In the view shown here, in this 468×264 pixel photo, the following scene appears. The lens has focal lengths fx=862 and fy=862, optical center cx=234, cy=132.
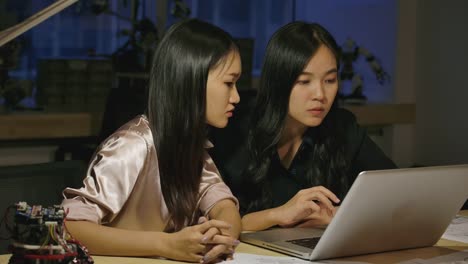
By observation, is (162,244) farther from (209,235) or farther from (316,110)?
(316,110)

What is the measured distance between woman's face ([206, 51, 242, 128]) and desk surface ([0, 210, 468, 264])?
272mm

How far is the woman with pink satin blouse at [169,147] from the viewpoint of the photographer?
1700 millimetres

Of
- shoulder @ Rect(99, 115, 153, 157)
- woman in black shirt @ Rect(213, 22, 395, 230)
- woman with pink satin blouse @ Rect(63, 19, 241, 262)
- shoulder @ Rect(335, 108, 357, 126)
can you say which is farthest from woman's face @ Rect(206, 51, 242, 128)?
shoulder @ Rect(335, 108, 357, 126)

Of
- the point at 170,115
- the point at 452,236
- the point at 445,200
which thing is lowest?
the point at 452,236

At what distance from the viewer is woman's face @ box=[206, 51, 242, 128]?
1.79 metres

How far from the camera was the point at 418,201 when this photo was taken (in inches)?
63.5

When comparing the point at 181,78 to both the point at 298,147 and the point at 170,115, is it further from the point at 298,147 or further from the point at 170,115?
the point at 298,147

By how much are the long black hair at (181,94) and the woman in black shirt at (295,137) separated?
13.3 inches

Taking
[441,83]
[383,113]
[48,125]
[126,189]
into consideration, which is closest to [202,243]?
[126,189]

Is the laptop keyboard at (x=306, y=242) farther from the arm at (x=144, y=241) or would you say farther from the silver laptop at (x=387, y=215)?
the arm at (x=144, y=241)

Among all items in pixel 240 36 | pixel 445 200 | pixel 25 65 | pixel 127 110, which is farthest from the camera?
pixel 240 36

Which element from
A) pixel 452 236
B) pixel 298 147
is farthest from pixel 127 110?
pixel 452 236

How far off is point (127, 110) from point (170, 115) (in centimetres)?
148

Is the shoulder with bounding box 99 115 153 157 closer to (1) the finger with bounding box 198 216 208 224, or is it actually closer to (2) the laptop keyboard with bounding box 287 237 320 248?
(1) the finger with bounding box 198 216 208 224
